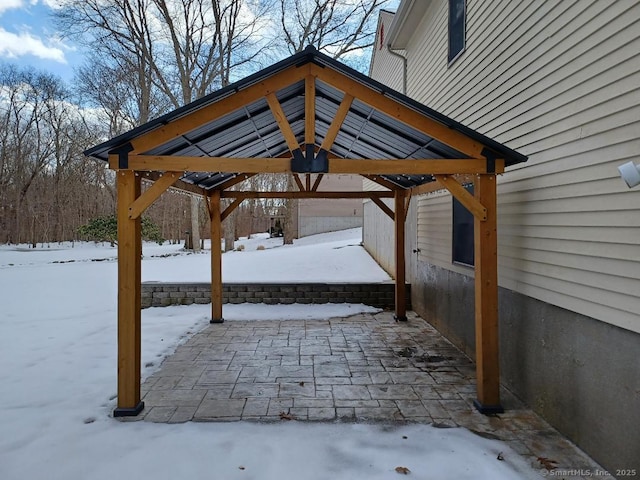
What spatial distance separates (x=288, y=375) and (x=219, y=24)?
17372 mm

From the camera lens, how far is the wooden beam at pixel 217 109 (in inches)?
138

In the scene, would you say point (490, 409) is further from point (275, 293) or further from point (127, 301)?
point (275, 293)

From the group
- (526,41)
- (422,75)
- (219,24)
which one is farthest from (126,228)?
(219,24)

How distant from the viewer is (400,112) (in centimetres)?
357

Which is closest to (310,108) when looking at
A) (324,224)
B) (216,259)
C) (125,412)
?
(125,412)

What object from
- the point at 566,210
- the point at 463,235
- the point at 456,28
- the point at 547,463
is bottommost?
the point at 547,463

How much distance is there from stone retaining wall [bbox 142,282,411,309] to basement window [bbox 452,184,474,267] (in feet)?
8.76

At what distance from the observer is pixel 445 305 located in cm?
606

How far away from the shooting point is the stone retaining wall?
26.8 ft

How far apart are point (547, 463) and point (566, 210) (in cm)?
191

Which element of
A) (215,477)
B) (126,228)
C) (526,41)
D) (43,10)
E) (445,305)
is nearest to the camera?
(215,477)

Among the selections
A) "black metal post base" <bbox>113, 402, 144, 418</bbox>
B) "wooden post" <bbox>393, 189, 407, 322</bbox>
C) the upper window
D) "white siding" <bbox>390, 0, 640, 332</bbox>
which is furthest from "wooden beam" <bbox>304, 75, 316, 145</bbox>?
"wooden post" <bbox>393, 189, 407, 322</bbox>

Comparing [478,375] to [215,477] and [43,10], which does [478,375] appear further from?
[43,10]

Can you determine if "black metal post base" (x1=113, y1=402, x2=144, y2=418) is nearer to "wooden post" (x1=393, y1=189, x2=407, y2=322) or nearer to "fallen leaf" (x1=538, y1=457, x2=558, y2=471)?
"fallen leaf" (x1=538, y1=457, x2=558, y2=471)
